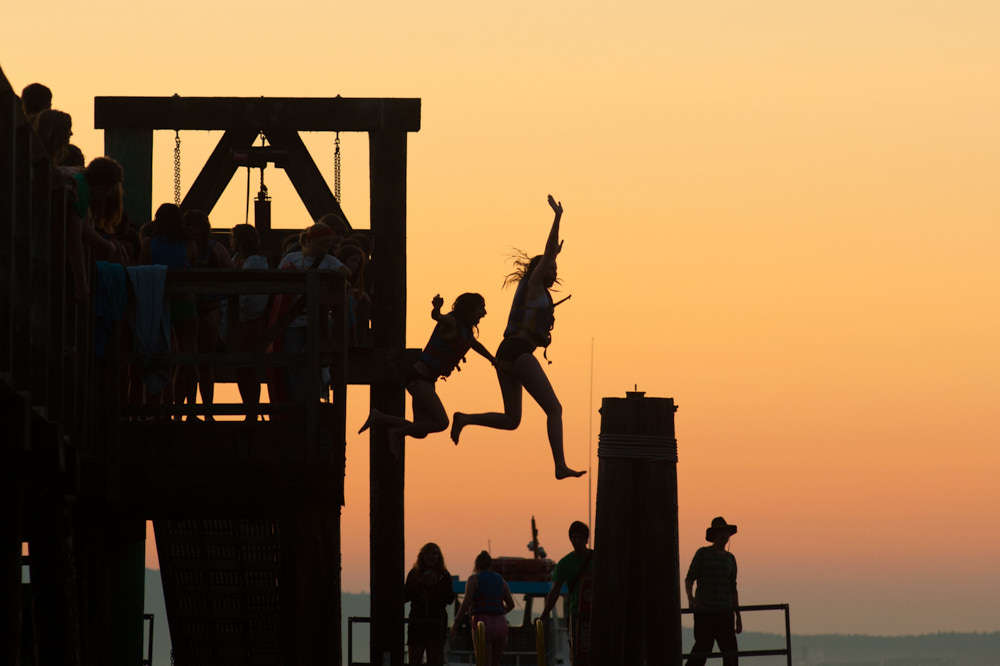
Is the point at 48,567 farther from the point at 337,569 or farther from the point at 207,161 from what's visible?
the point at 207,161

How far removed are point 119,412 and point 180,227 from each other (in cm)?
137

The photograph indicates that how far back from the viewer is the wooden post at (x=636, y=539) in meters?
11.9

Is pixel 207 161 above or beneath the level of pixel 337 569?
above

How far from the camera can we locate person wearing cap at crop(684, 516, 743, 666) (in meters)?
16.0

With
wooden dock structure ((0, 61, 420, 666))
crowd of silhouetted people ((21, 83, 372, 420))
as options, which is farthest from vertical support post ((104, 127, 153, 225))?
crowd of silhouetted people ((21, 83, 372, 420))

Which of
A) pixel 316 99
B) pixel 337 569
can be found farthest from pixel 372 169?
pixel 337 569

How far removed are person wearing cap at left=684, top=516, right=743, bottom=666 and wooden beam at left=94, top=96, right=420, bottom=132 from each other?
14.5ft

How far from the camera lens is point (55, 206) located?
34.8ft

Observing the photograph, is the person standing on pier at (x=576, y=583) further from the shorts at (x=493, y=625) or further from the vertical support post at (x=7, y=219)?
the vertical support post at (x=7, y=219)

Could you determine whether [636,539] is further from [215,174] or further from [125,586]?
[215,174]

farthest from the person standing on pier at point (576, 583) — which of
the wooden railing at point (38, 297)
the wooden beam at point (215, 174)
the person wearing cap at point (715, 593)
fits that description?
the wooden railing at point (38, 297)

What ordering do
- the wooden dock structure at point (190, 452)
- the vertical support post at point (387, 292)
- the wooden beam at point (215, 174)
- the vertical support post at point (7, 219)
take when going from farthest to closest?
the wooden beam at point (215, 174) < the vertical support post at point (387, 292) < the wooden dock structure at point (190, 452) < the vertical support post at point (7, 219)

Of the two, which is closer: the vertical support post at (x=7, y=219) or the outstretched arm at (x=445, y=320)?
the vertical support post at (x=7, y=219)

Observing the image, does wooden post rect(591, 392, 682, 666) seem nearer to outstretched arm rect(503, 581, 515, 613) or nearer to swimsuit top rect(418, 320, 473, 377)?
swimsuit top rect(418, 320, 473, 377)
